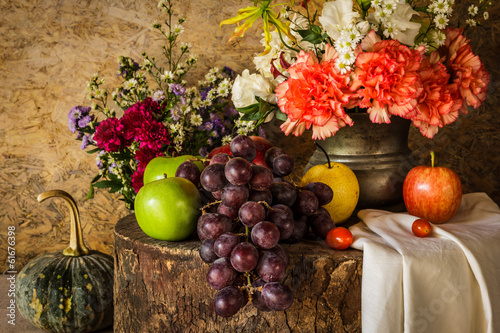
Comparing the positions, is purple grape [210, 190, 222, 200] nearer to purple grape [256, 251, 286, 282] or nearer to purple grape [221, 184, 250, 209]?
purple grape [221, 184, 250, 209]

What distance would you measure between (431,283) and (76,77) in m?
1.47

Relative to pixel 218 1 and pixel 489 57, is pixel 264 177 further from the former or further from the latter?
pixel 489 57

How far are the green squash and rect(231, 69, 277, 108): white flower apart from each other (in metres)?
0.68

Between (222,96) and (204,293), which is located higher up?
(222,96)

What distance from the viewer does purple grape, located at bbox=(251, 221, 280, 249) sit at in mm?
816

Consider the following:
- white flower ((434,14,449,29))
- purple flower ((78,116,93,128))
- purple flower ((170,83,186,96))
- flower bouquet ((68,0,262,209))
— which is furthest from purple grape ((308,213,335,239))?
purple flower ((78,116,93,128))

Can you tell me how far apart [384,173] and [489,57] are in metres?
0.78

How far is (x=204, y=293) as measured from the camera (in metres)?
0.95

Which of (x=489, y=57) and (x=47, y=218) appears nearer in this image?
(x=489, y=57)

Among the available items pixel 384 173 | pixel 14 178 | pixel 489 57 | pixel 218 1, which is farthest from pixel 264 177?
pixel 14 178

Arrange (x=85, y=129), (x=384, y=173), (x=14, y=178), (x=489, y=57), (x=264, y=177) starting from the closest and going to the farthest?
1. (x=264, y=177)
2. (x=384, y=173)
3. (x=85, y=129)
4. (x=489, y=57)
5. (x=14, y=178)

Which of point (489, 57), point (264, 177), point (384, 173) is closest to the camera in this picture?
point (264, 177)

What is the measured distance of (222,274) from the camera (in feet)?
2.67

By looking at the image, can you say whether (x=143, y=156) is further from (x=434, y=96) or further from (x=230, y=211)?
(x=434, y=96)
